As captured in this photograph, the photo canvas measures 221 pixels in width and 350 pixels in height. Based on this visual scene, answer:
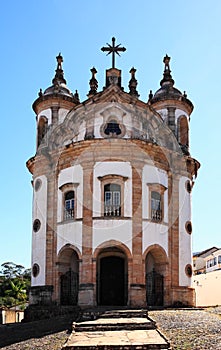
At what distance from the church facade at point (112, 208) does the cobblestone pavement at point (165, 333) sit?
561 centimetres

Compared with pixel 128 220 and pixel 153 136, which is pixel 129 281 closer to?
pixel 128 220

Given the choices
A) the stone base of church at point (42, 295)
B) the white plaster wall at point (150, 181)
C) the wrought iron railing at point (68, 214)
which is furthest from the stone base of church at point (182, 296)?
the wrought iron railing at point (68, 214)

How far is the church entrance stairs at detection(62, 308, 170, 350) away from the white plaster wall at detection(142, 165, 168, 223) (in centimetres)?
721

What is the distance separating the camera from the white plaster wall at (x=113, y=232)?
26859 mm

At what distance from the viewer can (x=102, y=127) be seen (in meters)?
29.0

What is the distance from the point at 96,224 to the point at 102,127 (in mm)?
5496

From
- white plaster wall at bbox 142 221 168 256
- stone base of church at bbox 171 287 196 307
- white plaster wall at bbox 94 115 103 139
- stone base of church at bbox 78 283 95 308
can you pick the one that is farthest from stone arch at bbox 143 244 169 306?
white plaster wall at bbox 94 115 103 139

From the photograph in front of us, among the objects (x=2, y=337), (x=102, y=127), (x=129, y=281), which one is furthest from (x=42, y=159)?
(x=2, y=337)

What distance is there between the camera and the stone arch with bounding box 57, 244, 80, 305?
92.5ft

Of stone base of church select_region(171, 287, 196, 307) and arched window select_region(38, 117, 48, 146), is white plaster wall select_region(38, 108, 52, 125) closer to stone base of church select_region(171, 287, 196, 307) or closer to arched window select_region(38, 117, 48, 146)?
arched window select_region(38, 117, 48, 146)

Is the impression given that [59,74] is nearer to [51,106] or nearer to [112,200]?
[51,106]

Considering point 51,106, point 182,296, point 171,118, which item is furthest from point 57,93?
point 182,296

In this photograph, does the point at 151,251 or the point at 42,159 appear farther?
the point at 42,159

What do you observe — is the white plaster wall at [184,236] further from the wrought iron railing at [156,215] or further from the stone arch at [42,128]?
the stone arch at [42,128]
